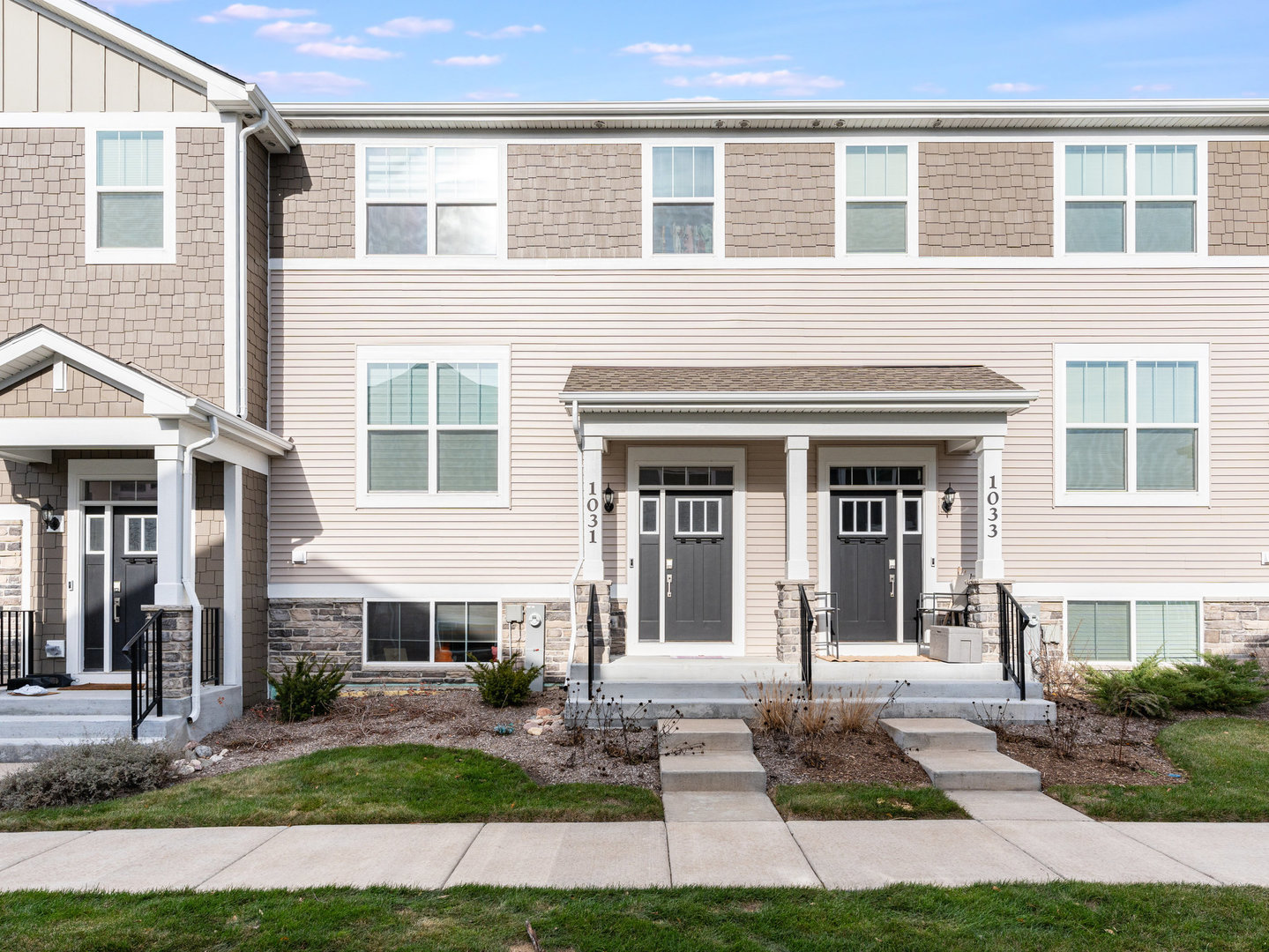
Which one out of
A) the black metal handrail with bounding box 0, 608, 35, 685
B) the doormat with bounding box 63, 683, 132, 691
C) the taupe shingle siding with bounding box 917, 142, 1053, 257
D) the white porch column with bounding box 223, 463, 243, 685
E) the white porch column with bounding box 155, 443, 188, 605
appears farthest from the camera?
the taupe shingle siding with bounding box 917, 142, 1053, 257

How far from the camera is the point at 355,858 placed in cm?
582

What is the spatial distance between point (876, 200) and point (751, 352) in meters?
2.43

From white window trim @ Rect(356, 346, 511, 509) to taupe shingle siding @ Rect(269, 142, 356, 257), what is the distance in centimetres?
141

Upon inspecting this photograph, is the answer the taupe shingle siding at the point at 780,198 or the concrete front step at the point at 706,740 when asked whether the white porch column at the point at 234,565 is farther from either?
the taupe shingle siding at the point at 780,198

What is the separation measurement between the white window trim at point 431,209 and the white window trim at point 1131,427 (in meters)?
7.05

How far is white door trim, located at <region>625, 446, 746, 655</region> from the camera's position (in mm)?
11078

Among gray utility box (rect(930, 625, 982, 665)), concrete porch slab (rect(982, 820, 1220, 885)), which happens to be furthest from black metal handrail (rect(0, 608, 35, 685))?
gray utility box (rect(930, 625, 982, 665))

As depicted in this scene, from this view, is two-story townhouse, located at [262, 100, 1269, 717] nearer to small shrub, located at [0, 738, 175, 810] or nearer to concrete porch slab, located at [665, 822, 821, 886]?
small shrub, located at [0, 738, 175, 810]

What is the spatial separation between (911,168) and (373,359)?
7.09m

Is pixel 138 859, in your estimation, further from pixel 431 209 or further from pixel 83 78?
pixel 83 78

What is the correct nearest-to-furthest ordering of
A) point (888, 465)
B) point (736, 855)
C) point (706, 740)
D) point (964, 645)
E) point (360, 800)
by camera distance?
point (736, 855) < point (360, 800) < point (706, 740) < point (964, 645) < point (888, 465)

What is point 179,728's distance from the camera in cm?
873

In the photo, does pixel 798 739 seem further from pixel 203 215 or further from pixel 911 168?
pixel 203 215

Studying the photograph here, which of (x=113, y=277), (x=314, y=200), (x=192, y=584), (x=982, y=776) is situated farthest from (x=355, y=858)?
(x=314, y=200)
